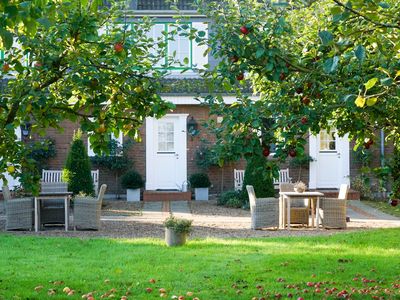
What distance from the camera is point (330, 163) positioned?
2019 cm

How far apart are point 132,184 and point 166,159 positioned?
4.84 feet

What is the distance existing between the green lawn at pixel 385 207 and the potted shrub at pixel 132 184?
21.2ft

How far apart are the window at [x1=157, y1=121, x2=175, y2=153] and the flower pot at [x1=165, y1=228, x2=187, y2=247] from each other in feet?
31.4

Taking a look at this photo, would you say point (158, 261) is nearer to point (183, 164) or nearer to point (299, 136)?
point (299, 136)

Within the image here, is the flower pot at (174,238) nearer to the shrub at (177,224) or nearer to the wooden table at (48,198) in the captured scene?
the shrub at (177,224)

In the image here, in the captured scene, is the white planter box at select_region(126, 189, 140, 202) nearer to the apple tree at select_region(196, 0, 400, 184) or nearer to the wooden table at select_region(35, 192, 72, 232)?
the wooden table at select_region(35, 192, 72, 232)

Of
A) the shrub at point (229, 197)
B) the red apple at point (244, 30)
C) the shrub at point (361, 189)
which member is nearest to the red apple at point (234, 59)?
the red apple at point (244, 30)

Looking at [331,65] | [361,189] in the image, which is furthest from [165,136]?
[331,65]

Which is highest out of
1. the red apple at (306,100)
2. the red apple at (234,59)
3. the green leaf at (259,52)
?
the red apple at (234,59)

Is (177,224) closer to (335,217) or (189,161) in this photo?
(335,217)

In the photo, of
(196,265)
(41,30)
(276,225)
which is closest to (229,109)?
(41,30)

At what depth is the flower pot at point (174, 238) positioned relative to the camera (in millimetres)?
10672

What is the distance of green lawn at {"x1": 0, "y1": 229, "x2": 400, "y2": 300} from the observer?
281 inches

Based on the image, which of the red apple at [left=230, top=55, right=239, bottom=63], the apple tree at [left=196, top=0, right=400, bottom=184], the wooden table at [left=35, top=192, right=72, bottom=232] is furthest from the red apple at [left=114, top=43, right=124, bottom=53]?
the wooden table at [left=35, top=192, right=72, bottom=232]
